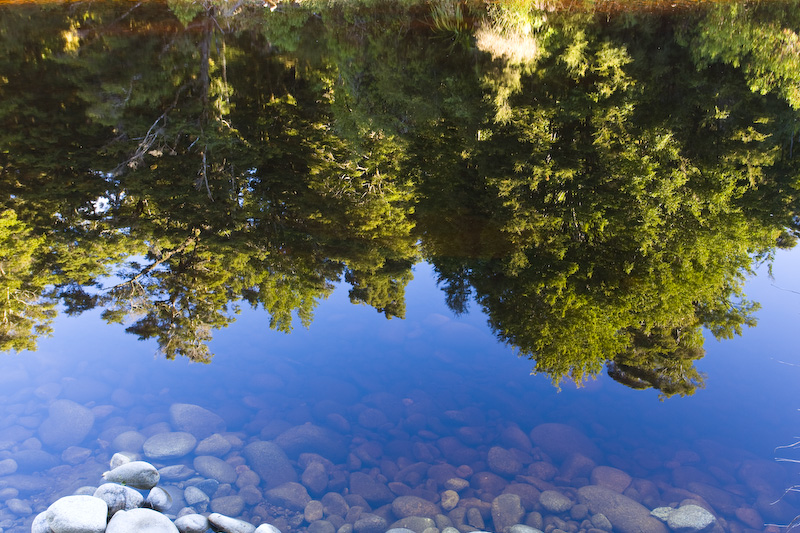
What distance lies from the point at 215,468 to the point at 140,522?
49.7 inches

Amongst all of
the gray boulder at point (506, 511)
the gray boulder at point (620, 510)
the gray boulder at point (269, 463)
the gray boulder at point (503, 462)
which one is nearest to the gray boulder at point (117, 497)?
the gray boulder at point (269, 463)

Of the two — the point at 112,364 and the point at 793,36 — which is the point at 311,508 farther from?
the point at 793,36

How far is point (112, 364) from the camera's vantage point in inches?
338

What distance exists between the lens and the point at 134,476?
6.62 m

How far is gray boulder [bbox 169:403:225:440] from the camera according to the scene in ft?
24.5

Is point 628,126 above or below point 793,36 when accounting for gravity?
below

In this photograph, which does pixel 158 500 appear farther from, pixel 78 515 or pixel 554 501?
pixel 554 501

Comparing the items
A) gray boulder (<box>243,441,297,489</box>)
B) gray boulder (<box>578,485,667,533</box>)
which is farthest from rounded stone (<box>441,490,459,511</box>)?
gray boulder (<box>243,441,297,489</box>)

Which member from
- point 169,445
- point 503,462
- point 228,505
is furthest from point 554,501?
point 169,445

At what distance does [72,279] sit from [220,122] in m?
6.79

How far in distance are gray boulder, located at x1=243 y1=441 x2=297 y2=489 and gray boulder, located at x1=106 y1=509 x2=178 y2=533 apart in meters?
1.33

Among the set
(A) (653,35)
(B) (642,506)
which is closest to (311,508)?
(B) (642,506)

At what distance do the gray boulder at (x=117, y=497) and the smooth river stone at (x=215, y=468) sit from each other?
2.74 ft

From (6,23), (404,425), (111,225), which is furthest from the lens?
(6,23)
